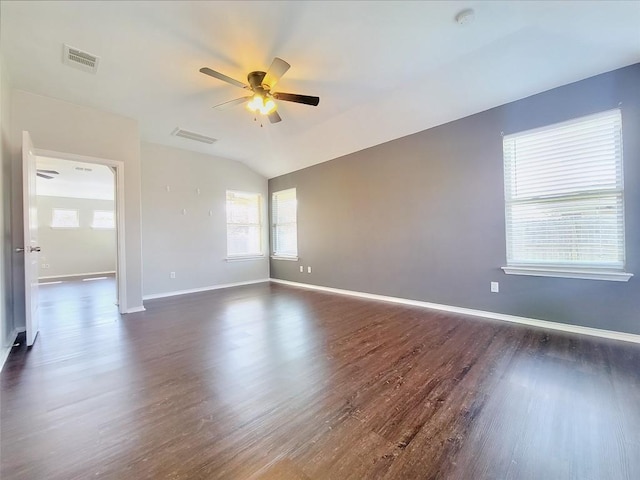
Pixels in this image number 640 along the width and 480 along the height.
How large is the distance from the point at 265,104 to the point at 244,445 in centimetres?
309

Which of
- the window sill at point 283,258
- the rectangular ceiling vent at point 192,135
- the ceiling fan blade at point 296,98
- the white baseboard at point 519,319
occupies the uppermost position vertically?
the rectangular ceiling vent at point 192,135

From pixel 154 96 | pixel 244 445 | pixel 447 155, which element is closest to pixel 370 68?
pixel 447 155

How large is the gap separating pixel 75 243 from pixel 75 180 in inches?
101

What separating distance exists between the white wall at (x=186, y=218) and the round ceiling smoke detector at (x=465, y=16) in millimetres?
4884

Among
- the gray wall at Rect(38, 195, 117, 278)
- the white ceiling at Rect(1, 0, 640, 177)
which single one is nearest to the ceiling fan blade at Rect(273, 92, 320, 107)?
the white ceiling at Rect(1, 0, 640, 177)

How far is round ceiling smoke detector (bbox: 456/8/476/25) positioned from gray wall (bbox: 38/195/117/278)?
9.57 metres

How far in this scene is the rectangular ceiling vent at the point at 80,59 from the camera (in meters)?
2.51

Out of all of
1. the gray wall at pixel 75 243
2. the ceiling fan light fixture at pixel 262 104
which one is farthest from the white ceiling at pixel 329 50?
the gray wall at pixel 75 243

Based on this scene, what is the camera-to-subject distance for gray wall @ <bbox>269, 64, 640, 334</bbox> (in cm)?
264

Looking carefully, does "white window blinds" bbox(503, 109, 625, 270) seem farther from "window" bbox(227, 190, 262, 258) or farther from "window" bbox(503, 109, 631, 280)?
"window" bbox(227, 190, 262, 258)

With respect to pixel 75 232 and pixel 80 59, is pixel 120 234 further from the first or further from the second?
pixel 75 232

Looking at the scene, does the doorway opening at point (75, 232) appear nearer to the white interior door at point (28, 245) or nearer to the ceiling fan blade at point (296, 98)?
the white interior door at point (28, 245)

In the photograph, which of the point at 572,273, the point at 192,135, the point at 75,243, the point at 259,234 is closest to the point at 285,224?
the point at 259,234

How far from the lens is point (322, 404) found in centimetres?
171
